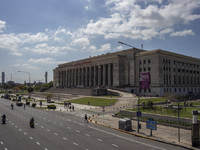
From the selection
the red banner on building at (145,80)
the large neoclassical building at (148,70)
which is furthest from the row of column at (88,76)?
the red banner on building at (145,80)

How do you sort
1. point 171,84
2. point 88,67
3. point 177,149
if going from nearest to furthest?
1. point 177,149
2. point 171,84
3. point 88,67

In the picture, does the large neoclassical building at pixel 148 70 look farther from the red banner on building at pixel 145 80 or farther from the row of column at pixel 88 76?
the red banner on building at pixel 145 80

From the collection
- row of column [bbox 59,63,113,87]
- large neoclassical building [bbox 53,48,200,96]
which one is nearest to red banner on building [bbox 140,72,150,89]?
large neoclassical building [bbox 53,48,200,96]

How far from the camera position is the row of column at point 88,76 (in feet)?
326

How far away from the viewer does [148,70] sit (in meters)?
80.8

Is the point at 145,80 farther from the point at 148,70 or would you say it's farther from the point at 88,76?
the point at 88,76

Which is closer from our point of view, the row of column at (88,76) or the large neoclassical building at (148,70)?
the large neoclassical building at (148,70)

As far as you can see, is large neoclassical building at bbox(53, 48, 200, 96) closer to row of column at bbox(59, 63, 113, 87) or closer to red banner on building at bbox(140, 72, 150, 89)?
row of column at bbox(59, 63, 113, 87)

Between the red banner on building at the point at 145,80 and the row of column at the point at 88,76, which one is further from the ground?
the row of column at the point at 88,76

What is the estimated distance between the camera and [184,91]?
89.8 meters

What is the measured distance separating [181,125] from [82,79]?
318ft

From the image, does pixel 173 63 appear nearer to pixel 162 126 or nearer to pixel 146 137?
pixel 162 126

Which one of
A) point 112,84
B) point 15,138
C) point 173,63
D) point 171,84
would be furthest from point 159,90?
point 15,138

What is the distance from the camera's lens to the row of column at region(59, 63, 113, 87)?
99269 millimetres
